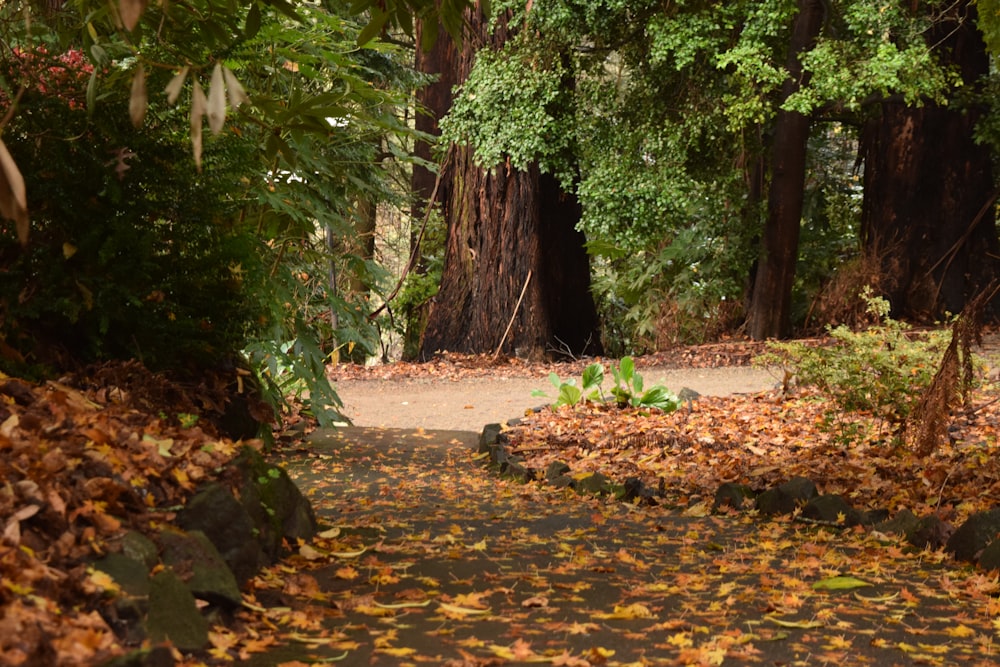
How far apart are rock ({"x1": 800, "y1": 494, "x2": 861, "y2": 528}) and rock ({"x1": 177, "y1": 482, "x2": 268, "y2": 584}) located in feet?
10.9

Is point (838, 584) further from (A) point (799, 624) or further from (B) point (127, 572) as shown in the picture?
(B) point (127, 572)

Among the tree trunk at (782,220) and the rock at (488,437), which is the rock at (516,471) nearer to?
the rock at (488,437)

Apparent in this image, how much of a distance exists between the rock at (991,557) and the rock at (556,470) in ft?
10.3

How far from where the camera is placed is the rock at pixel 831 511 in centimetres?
606

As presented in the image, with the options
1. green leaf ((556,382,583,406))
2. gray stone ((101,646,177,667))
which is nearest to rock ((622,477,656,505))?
green leaf ((556,382,583,406))

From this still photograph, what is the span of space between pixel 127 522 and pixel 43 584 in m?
0.70

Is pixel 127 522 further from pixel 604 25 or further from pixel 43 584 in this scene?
pixel 604 25

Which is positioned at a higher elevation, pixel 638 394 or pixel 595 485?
pixel 638 394

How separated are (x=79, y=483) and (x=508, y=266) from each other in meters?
12.2

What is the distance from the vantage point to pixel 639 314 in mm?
17031

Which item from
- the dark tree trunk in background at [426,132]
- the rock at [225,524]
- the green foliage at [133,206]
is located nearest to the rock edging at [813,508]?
the green foliage at [133,206]

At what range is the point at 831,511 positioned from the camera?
6145mm

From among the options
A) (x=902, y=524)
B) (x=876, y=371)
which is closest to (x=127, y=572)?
(x=902, y=524)

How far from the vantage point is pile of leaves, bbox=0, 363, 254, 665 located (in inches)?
112
